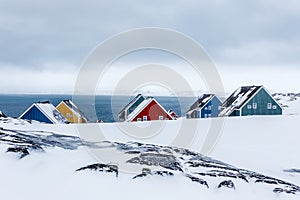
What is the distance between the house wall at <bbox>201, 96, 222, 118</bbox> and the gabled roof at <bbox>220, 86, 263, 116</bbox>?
13.7 feet

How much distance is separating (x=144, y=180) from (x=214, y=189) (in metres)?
1.92

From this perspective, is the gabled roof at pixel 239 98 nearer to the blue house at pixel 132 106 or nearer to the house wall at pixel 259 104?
the house wall at pixel 259 104

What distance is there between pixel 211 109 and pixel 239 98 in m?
7.76

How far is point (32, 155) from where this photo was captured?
8531 millimetres

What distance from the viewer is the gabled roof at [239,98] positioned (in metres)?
30.5

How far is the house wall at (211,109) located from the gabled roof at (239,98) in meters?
4.18

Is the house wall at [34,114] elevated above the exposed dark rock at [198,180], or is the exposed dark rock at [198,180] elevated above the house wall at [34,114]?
the house wall at [34,114]

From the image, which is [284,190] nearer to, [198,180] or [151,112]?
[198,180]

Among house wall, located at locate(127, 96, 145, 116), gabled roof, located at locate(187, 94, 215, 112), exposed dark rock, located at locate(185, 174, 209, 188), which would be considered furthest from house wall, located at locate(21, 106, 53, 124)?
exposed dark rock, located at locate(185, 174, 209, 188)

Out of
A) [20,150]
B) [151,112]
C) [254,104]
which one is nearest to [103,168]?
[20,150]

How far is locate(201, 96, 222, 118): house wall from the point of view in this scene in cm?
3919

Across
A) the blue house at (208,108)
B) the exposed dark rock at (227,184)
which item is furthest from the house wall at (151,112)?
the exposed dark rock at (227,184)

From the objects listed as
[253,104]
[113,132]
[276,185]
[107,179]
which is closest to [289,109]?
[253,104]

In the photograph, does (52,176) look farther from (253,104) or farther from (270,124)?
(253,104)
